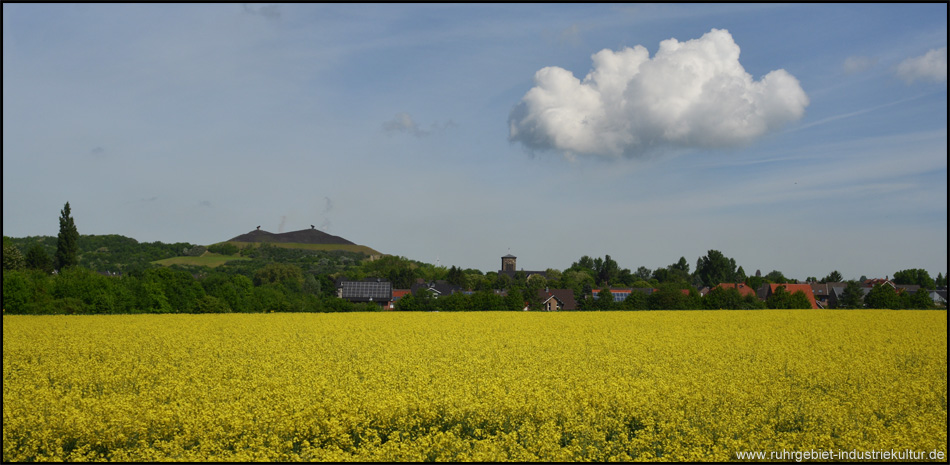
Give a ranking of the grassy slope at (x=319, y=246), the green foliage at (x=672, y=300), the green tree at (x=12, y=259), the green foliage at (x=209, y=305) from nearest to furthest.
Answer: the green foliage at (x=209, y=305) < the green foliage at (x=672, y=300) < the green tree at (x=12, y=259) < the grassy slope at (x=319, y=246)

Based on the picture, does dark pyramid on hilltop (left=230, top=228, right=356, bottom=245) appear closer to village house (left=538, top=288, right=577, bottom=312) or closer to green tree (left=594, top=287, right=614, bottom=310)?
village house (left=538, top=288, right=577, bottom=312)

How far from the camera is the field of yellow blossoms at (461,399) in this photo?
10.6 m

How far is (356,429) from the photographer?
11820mm

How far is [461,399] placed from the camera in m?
13.4

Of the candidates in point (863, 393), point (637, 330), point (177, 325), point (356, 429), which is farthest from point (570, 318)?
point (356, 429)

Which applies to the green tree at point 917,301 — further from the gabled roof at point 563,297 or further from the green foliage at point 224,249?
A: the green foliage at point 224,249

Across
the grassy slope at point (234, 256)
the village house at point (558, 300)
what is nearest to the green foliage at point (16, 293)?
the village house at point (558, 300)

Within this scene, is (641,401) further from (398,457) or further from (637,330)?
(637,330)

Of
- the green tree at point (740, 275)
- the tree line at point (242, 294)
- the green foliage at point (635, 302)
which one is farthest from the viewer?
the green tree at point (740, 275)

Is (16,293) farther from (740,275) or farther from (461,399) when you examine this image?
(740,275)

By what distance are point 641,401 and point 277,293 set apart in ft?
156

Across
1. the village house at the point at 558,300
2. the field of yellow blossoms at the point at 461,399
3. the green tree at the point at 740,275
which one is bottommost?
the field of yellow blossoms at the point at 461,399

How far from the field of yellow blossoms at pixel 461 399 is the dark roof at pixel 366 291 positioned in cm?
4970

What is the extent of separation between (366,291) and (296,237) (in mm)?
115867
